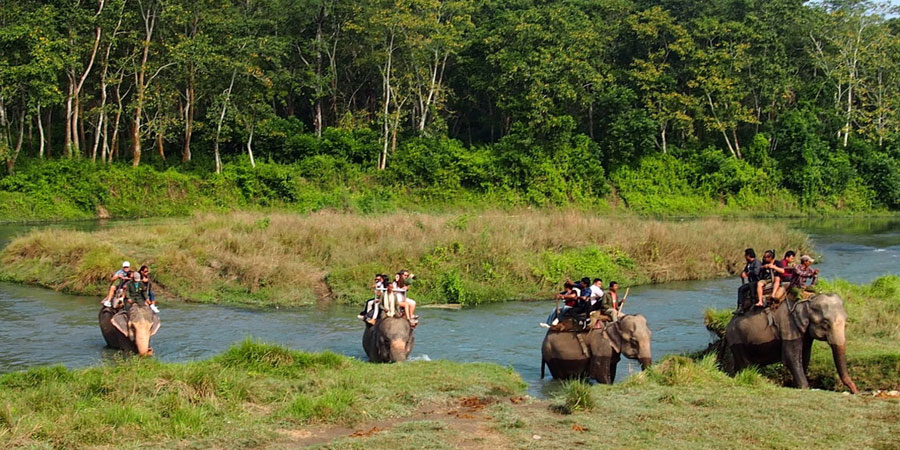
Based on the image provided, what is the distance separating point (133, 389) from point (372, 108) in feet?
160

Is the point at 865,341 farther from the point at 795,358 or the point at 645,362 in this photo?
the point at 645,362

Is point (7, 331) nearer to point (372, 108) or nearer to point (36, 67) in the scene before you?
point (36, 67)

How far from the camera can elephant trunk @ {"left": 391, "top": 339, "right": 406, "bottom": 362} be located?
1773cm

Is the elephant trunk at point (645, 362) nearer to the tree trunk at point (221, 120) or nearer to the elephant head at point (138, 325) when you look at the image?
the elephant head at point (138, 325)

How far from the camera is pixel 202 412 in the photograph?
1227 cm

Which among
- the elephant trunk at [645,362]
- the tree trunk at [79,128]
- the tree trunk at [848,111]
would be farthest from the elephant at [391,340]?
the tree trunk at [848,111]

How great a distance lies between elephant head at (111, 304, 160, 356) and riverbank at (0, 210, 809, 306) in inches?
287

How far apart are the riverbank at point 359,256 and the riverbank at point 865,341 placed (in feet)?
27.5

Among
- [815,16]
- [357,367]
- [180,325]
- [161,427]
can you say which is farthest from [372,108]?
[161,427]

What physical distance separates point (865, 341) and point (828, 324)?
129 inches

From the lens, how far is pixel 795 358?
15375mm

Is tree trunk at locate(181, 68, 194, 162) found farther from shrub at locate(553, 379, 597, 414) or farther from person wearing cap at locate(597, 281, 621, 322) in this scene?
shrub at locate(553, 379, 597, 414)

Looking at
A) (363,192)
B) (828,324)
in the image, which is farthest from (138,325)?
(363,192)

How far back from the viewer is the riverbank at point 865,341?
15656 millimetres
